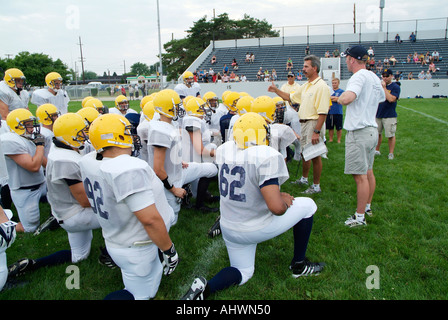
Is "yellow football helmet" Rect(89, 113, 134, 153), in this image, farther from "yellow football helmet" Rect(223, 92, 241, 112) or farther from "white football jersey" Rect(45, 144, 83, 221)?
"yellow football helmet" Rect(223, 92, 241, 112)

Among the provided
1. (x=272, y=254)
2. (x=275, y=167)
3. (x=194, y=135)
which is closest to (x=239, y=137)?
(x=275, y=167)

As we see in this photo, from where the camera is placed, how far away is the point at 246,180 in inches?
108

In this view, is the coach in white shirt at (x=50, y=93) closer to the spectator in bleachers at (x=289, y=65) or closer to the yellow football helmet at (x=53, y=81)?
the yellow football helmet at (x=53, y=81)

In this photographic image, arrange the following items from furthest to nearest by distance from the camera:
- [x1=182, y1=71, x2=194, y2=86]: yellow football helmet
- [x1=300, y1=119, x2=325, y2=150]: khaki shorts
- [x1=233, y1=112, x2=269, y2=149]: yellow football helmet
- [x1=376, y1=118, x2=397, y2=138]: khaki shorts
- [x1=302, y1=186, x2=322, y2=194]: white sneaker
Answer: [x1=182, y1=71, x2=194, y2=86]: yellow football helmet
[x1=376, y1=118, x2=397, y2=138]: khaki shorts
[x1=302, y1=186, x2=322, y2=194]: white sneaker
[x1=300, y1=119, x2=325, y2=150]: khaki shorts
[x1=233, y1=112, x2=269, y2=149]: yellow football helmet

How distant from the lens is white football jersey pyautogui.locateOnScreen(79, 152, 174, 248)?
2252mm

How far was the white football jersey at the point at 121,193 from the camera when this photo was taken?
7.39 ft

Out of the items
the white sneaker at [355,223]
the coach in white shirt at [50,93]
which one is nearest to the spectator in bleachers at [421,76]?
the white sneaker at [355,223]

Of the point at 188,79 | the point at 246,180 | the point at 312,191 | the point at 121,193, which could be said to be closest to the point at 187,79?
the point at 188,79

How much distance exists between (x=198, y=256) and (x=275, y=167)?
1.73m

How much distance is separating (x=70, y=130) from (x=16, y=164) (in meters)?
1.79

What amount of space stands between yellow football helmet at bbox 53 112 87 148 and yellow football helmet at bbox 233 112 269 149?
1669 millimetres

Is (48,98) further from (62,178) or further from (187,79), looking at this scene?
(62,178)

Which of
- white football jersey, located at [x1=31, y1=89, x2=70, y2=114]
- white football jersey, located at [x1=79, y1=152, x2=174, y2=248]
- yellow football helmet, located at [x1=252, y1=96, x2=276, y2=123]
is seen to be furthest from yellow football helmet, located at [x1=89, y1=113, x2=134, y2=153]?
white football jersey, located at [x1=31, y1=89, x2=70, y2=114]
